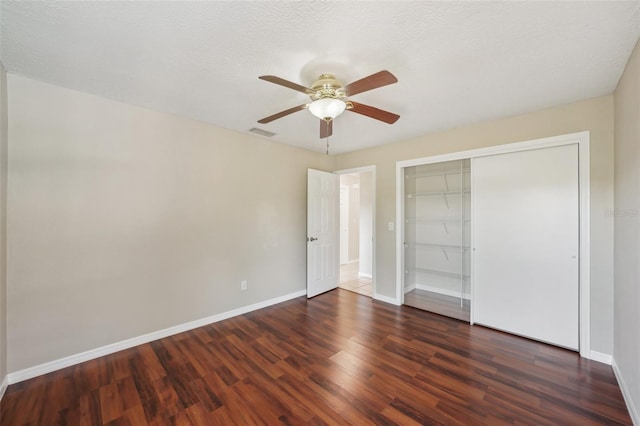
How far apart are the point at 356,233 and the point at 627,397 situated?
5.69 m

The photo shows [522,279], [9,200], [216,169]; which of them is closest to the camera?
[9,200]

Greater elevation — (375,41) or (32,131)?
(375,41)

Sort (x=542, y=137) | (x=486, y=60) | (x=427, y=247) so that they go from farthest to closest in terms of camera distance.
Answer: (x=427, y=247)
(x=542, y=137)
(x=486, y=60)

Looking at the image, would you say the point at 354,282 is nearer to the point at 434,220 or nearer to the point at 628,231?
the point at 434,220

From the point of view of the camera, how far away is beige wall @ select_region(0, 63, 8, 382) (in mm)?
1975

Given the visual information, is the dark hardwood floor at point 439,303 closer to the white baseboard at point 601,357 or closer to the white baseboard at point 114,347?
the white baseboard at point 601,357

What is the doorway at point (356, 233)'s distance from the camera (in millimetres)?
4922

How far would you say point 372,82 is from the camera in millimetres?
1653

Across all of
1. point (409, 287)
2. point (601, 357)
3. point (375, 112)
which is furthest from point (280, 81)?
point (409, 287)

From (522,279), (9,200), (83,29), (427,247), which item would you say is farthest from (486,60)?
(9,200)

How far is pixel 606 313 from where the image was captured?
2389 millimetres

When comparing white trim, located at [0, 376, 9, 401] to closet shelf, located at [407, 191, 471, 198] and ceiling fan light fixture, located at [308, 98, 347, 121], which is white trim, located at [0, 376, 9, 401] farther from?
closet shelf, located at [407, 191, 471, 198]

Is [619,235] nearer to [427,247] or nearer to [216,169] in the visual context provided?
[427,247]

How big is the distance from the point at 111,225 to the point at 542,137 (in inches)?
180
